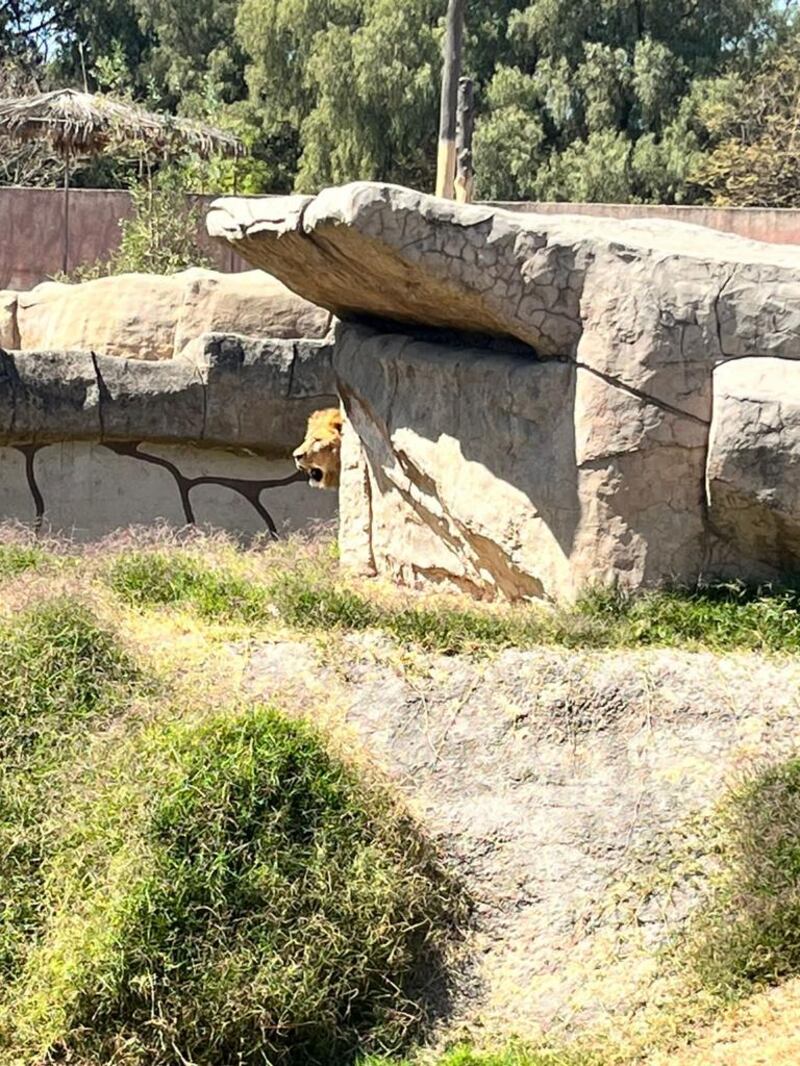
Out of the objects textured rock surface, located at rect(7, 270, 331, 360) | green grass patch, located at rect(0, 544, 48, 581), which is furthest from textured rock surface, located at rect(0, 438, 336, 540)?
green grass patch, located at rect(0, 544, 48, 581)

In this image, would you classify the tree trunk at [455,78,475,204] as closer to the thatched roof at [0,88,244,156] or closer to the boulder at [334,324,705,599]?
the thatched roof at [0,88,244,156]

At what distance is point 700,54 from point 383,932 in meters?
22.6

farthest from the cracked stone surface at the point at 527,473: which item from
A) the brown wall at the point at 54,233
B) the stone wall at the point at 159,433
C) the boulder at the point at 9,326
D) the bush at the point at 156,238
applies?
the brown wall at the point at 54,233

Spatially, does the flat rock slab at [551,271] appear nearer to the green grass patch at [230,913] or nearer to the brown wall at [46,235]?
the green grass patch at [230,913]

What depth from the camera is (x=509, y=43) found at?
2516 cm

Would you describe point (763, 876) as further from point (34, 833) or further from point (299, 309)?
point (299, 309)

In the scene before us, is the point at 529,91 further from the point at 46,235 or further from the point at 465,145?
the point at 46,235

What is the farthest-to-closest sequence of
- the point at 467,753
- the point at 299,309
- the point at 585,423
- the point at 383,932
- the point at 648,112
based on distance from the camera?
the point at 648,112, the point at 299,309, the point at 585,423, the point at 467,753, the point at 383,932

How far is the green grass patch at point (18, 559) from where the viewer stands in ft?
20.9

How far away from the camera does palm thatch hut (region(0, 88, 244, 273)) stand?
14.4 meters

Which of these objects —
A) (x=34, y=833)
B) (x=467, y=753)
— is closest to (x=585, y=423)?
(x=467, y=753)

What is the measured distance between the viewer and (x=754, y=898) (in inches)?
165

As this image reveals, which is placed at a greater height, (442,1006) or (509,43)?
(509,43)

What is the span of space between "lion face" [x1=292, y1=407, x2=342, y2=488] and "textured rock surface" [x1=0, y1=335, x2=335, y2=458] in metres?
0.62
